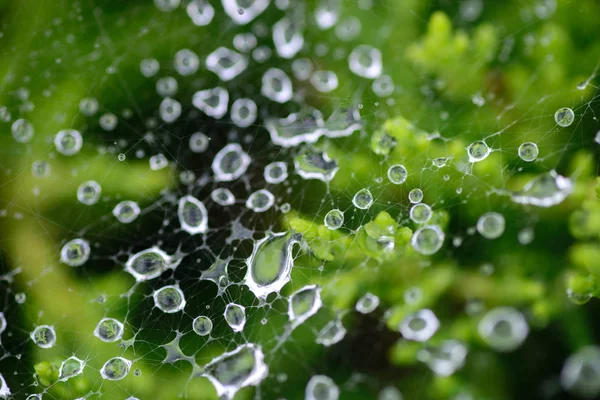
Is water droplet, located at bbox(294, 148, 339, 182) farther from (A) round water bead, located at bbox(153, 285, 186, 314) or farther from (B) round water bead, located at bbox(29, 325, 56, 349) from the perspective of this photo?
(B) round water bead, located at bbox(29, 325, 56, 349)

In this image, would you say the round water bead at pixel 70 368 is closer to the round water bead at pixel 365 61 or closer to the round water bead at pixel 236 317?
the round water bead at pixel 236 317

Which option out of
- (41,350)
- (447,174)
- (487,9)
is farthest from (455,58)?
(41,350)

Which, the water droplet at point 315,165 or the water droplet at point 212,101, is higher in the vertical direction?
the water droplet at point 212,101

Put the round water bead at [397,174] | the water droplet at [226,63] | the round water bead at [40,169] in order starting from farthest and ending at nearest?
the water droplet at [226,63]
the round water bead at [40,169]
the round water bead at [397,174]

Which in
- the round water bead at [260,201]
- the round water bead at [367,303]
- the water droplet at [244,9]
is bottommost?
the round water bead at [367,303]

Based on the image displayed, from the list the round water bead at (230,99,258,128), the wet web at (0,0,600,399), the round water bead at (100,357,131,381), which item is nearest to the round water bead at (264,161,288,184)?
the wet web at (0,0,600,399)

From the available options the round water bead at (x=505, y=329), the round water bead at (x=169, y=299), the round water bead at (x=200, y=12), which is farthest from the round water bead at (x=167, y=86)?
the round water bead at (x=505, y=329)
